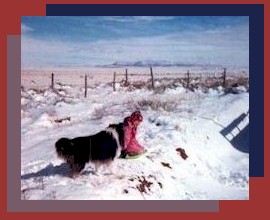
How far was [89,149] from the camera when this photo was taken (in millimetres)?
7355

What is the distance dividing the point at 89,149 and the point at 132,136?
0.44 m

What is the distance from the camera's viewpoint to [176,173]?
24.8 feet

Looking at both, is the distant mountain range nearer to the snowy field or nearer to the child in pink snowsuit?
the snowy field

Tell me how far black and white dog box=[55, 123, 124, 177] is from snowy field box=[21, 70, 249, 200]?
0.26ft

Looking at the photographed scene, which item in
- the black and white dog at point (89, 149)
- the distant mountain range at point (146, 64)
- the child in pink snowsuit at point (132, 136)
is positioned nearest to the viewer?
the black and white dog at point (89, 149)

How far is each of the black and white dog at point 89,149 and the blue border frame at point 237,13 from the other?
115 centimetres

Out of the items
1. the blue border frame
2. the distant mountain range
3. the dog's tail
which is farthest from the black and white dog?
the blue border frame

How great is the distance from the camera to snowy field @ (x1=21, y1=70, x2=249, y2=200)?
7.35 m

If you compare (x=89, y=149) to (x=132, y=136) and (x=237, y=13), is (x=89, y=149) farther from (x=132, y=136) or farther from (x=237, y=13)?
(x=237, y=13)

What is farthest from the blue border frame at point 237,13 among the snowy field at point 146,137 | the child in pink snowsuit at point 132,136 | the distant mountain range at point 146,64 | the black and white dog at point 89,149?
the black and white dog at point 89,149

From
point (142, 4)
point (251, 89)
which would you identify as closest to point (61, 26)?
point (142, 4)

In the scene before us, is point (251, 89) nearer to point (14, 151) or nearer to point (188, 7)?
point (188, 7)

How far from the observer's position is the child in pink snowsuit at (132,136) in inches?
295

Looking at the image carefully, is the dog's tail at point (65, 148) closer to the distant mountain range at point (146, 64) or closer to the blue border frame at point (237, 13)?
the distant mountain range at point (146, 64)
